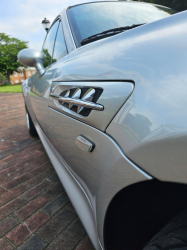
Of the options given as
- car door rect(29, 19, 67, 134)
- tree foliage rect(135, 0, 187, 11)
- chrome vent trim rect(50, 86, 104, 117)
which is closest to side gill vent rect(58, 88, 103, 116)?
chrome vent trim rect(50, 86, 104, 117)

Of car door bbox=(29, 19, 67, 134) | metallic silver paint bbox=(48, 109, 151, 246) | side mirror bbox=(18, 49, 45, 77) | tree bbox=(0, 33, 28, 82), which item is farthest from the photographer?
tree bbox=(0, 33, 28, 82)

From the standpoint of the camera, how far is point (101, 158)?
2.27ft

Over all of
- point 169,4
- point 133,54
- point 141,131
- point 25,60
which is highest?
point 169,4

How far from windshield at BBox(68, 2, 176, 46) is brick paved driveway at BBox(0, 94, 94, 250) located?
1.31 metres

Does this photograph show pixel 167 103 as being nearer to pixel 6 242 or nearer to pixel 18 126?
pixel 6 242

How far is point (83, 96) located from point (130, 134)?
349 millimetres

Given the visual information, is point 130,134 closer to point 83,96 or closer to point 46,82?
point 83,96

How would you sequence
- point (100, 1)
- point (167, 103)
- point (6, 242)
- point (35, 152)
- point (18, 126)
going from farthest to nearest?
point (18, 126)
point (35, 152)
point (100, 1)
point (6, 242)
point (167, 103)

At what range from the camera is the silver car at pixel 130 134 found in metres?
0.49

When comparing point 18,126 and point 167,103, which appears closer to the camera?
point 167,103

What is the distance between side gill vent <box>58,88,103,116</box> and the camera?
0.76m

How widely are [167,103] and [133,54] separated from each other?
0.25 metres

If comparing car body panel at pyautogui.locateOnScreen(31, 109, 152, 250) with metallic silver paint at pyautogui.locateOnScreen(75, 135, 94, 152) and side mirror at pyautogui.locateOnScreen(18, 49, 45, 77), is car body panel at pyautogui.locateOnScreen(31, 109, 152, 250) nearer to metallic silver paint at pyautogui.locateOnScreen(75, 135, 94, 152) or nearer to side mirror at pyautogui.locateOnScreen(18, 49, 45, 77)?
metallic silver paint at pyautogui.locateOnScreen(75, 135, 94, 152)

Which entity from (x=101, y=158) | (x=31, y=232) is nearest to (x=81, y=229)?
(x=31, y=232)
